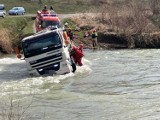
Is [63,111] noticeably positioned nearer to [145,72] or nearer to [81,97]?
[81,97]

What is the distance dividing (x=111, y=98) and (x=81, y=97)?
1.26 metres

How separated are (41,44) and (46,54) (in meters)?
0.61

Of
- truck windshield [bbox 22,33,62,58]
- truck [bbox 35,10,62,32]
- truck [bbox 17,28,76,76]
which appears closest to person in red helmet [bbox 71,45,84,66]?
truck [bbox 17,28,76,76]

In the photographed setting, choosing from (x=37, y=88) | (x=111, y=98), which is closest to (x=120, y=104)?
(x=111, y=98)

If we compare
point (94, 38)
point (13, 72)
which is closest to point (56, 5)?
point (94, 38)

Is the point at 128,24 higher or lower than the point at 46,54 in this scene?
lower

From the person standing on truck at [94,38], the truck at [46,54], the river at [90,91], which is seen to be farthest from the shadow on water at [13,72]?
the person standing on truck at [94,38]

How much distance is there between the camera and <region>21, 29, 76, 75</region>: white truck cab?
21.6 meters

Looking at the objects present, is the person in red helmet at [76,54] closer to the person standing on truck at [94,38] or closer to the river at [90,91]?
the river at [90,91]

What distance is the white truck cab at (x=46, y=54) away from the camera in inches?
850

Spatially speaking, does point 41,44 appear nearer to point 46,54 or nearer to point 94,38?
point 46,54

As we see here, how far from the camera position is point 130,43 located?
122 feet

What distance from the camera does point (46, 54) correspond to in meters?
21.6

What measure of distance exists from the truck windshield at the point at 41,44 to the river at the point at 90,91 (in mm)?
1363
